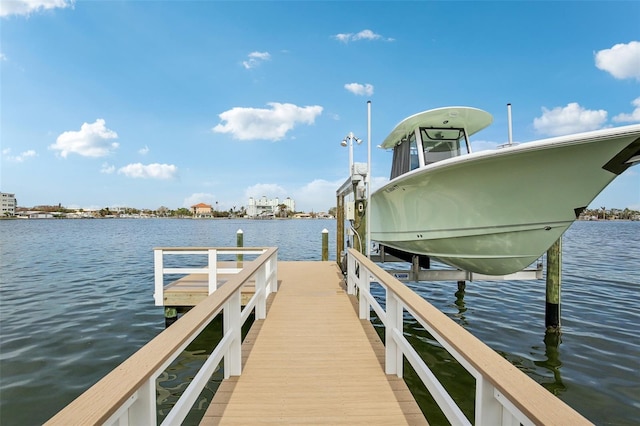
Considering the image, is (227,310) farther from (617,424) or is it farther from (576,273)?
(576,273)

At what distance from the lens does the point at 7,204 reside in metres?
110

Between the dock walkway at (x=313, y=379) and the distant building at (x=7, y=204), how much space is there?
142 m

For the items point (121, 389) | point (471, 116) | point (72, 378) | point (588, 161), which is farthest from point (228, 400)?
point (471, 116)

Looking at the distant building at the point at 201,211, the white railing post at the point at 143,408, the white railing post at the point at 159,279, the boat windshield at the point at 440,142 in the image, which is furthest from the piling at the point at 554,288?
the distant building at the point at 201,211

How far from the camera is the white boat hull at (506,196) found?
4.34 meters

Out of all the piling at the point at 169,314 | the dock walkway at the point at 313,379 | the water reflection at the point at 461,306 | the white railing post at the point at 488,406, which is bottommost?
the water reflection at the point at 461,306

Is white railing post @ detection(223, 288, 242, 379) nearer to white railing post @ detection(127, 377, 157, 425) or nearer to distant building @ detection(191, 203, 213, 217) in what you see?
white railing post @ detection(127, 377, 157, 425)

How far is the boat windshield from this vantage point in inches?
267

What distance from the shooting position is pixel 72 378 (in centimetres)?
485

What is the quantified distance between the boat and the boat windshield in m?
0.02

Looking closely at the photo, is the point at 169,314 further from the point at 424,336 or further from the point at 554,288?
the point at 554,288


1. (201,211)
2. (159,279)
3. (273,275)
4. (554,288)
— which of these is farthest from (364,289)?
(201,211)

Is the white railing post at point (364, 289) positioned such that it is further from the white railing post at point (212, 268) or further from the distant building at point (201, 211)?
the distant building at point (201, 211)

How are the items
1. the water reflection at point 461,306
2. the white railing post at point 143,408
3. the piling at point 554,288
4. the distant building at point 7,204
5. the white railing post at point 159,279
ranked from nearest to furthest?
the white railing post at point 143,408 → the white railing post at point 159,279 → the piling at point 554,288 → the water reflection at point 461,306 → the distant building at point 7,204
